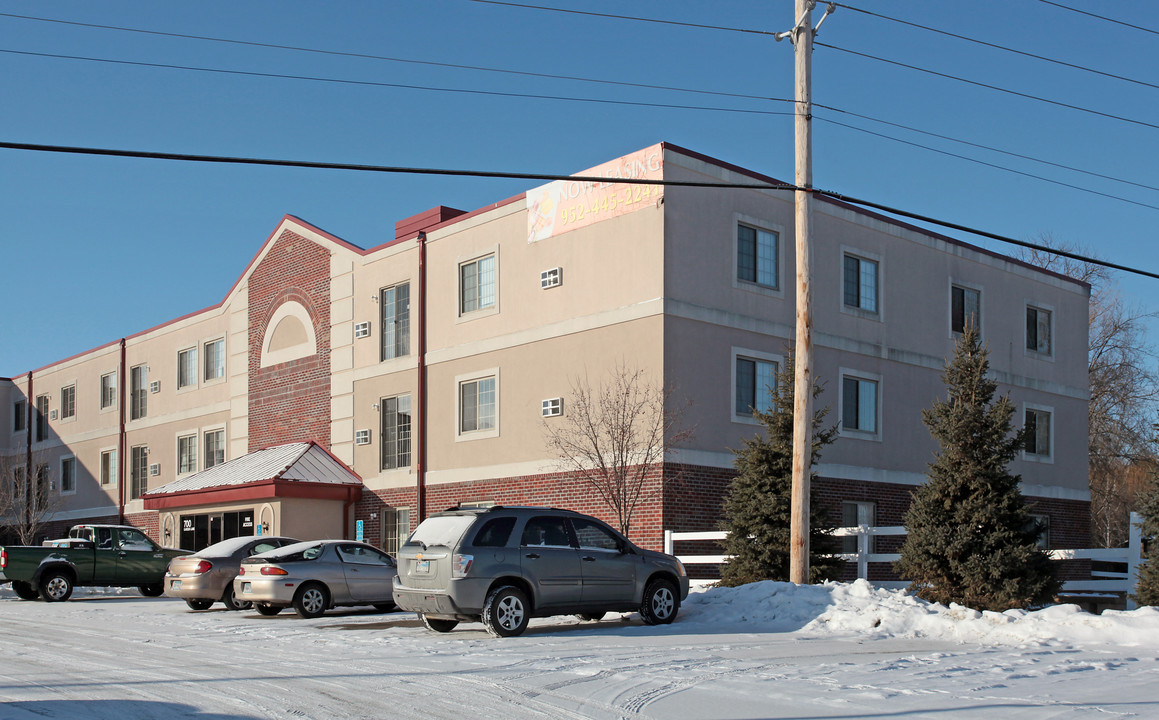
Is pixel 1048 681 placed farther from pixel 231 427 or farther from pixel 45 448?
pixel 45 448

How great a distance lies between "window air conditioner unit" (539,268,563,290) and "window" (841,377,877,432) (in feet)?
23.5

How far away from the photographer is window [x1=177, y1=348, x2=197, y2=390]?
41625 mm

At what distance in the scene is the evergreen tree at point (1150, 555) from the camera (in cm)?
1753

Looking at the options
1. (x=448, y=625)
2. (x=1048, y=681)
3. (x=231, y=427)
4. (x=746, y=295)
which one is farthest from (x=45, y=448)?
(x=1048, y=681)

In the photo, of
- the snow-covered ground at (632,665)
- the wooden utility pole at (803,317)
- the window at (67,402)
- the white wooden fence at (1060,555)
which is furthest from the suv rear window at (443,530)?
the window at (67,402)

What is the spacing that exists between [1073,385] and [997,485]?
1801 cm

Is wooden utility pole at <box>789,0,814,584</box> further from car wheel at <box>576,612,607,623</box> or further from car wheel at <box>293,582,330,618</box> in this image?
car wheel at <box>293,582,330,618</box>

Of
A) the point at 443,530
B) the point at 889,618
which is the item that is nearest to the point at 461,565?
the point at 443,530

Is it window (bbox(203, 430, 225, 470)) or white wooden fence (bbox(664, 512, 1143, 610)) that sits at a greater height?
window (bbox(203, 430, 225, 470))

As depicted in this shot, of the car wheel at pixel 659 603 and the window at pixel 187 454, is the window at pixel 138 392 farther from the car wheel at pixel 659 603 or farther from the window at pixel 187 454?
the car wheel at pixel 659 603

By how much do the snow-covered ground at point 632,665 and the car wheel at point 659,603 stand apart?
0.85 ft

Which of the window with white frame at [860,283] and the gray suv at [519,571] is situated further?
the window with white frame at [860,283]

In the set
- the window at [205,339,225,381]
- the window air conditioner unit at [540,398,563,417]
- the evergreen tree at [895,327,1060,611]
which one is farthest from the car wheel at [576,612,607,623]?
the window at [205,339,225,381]

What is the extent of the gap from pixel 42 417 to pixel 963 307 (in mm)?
39771
